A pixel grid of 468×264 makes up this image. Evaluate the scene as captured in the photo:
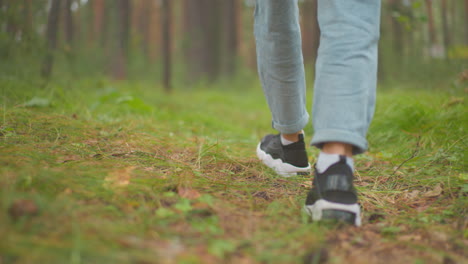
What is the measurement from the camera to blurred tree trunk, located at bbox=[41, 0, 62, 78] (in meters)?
3.37

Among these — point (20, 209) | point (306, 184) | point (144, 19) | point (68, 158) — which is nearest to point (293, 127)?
point (306, 184)

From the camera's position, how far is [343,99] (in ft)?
3.26

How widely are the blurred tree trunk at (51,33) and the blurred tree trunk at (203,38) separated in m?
6.91

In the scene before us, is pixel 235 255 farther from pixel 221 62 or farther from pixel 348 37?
pixel 221 62

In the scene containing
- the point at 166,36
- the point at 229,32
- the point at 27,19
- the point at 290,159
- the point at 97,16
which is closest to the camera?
the point at 290,159

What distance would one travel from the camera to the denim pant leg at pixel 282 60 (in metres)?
1.36

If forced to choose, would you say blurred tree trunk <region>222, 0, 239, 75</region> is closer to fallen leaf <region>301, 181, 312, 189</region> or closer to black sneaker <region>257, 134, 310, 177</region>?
black sneaker <region>257, 134, 310, 177</region>

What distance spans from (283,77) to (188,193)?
0.71 metres

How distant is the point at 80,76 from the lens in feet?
12.2

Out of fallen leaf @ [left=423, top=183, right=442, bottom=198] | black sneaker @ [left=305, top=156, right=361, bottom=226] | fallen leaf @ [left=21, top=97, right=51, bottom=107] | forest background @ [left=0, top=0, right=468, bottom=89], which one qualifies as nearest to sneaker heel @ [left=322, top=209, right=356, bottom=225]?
black sneaker @ [left=305, top=156, right=361, bottom=226]

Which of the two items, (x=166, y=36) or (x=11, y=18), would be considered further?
(x=166, y=36)

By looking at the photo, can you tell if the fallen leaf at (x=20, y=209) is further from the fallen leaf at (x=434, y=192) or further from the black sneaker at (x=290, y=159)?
the fallen leaf at (x=434, y=192)

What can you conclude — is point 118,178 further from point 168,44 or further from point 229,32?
point 229,32

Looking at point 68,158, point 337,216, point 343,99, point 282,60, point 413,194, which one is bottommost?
point 413,194
